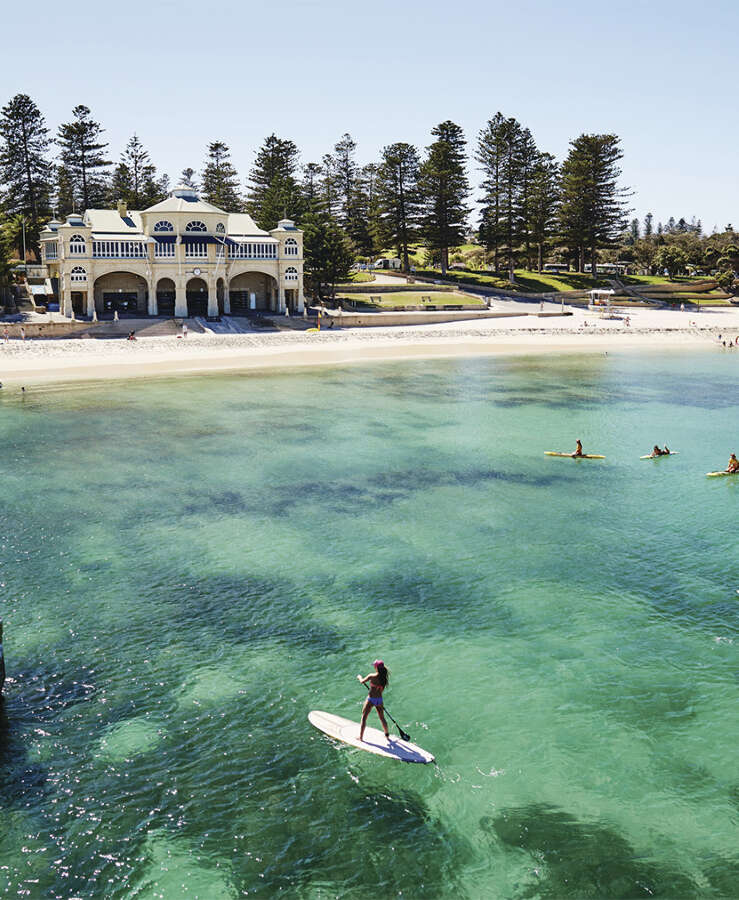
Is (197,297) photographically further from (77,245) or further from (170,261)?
(77,245)

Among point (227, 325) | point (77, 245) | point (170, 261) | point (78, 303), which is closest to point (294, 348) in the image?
point (227, 325)

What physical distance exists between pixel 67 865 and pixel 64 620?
8.52 metres

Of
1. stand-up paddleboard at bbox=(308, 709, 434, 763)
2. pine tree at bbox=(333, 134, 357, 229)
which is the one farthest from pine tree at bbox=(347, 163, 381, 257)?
stand-up paddleboard at bbox=(308, 709, 434, 763)

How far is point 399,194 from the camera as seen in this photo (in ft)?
343

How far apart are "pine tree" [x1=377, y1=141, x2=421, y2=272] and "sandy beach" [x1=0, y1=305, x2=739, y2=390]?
25.8 meters

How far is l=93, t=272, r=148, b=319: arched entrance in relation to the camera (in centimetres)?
7806

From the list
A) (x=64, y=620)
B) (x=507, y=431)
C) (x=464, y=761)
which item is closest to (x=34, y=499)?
(x=64, y=620)

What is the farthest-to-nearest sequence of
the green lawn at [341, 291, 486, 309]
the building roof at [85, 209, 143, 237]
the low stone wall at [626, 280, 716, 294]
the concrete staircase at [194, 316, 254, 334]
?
the low stone wall at [626, 280, 716, 294], the green lawn at [341, 291, 486, 309], the building roof at [85, 209, 143, 237], the concrete staircase at [194, 316, 254, 334]

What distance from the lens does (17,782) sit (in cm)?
1339

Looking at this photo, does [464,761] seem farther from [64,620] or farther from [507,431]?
[507,431]

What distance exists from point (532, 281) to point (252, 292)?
131 ft

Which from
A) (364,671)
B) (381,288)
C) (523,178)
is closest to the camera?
(364,671)

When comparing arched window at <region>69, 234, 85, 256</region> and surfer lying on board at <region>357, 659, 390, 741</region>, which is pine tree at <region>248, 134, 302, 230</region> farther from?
surfer lying on board at <region>357, 659, 390, 741</region>

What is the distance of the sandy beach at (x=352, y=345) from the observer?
60750 mm
